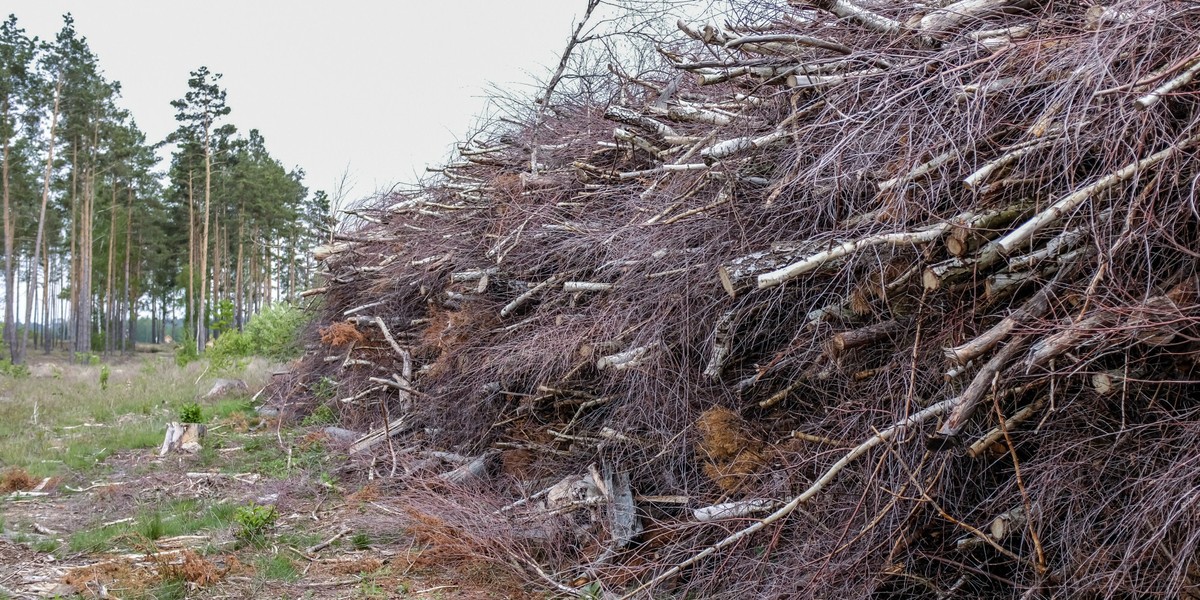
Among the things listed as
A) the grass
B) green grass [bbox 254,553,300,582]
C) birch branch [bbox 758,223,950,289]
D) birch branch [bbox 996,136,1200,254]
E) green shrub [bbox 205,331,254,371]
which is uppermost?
birch branch [bbox 996,136,1200,254]

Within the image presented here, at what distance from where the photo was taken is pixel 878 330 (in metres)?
3.35

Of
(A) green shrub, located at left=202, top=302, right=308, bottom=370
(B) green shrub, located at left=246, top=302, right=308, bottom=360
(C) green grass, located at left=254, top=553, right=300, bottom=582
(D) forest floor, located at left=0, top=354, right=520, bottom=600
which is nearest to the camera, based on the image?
(D) forest floor, located at left=0, top=354, right=520, bottom=600

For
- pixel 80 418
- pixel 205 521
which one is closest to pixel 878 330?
pixel 205 521

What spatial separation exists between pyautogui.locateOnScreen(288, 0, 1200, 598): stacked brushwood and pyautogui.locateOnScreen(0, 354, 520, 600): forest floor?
42cm

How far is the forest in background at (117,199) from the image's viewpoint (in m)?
30.8

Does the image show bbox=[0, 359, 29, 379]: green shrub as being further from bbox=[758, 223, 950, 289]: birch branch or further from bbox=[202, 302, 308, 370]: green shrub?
bbox=[758, 223, 950, 289]: birch branch

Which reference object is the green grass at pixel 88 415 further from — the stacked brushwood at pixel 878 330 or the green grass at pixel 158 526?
the stacked brushwood at pixel 878 330

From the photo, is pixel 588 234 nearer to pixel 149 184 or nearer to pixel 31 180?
pixel 31 180

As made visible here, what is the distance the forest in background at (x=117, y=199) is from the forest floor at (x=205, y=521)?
612 inches

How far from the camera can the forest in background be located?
30766 mm

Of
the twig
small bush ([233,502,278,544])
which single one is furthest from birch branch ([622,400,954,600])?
small bush ([233,502,278,544])

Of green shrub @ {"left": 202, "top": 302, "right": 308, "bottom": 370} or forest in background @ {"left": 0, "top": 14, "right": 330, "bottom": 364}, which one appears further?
forest in background @ {"left": 0, "top": 14, "right": 330, "bottom": 364}

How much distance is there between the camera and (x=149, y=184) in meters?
40.6

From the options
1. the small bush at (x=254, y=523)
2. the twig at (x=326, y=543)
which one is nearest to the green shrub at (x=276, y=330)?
the small bush at (x=254, y=523)
